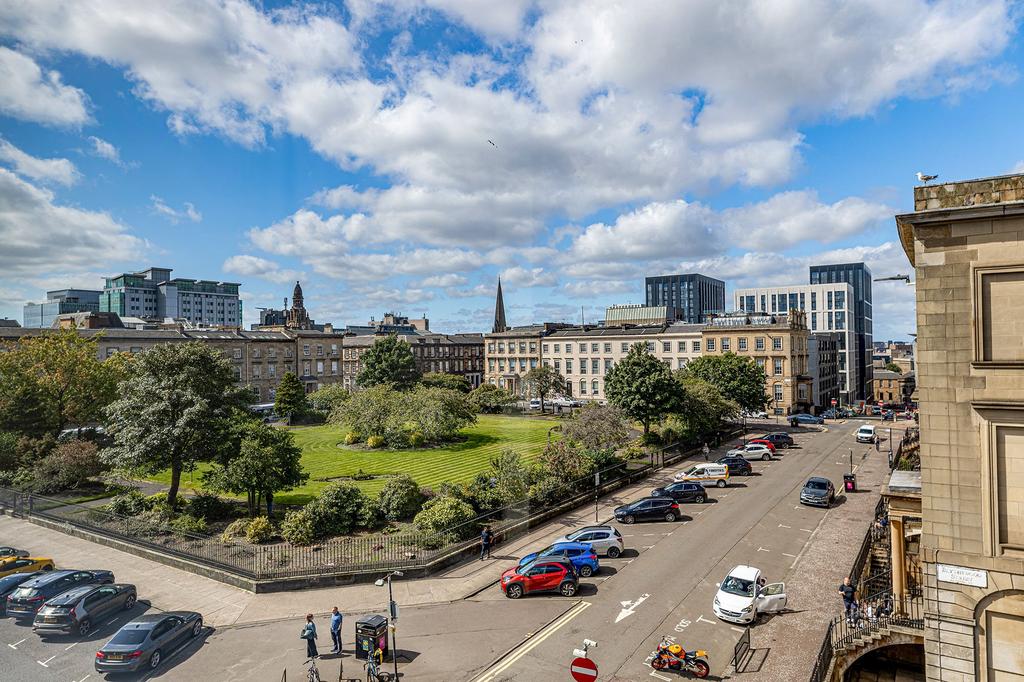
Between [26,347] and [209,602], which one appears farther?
[26,347]

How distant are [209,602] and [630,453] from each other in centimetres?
3127

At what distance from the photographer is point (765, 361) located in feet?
245

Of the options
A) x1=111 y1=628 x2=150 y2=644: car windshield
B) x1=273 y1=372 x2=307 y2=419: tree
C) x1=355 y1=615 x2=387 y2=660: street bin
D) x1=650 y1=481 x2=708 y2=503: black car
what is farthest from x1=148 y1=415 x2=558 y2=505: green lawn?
x1=355 y1=615 x2=387 y2=660: street bin

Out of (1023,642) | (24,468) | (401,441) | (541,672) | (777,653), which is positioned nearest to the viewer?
(1023,642)

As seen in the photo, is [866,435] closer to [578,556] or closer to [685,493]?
[685,493]

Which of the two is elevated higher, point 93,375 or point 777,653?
point 93,375

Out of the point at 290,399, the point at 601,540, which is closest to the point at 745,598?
the point at 601,540

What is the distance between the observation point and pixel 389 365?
75312mm

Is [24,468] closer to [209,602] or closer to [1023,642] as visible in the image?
[209,602]

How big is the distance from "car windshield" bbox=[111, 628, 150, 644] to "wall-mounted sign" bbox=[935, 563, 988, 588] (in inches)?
875

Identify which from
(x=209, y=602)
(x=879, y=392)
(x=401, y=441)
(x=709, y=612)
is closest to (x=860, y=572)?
(x=709, y=612)

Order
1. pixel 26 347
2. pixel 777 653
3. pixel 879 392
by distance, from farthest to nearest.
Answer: pixel 879 392 < pixel 26 347 < pixel 777 653

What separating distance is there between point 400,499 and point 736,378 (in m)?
44.8

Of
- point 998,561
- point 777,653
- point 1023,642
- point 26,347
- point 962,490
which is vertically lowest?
point 777,653
